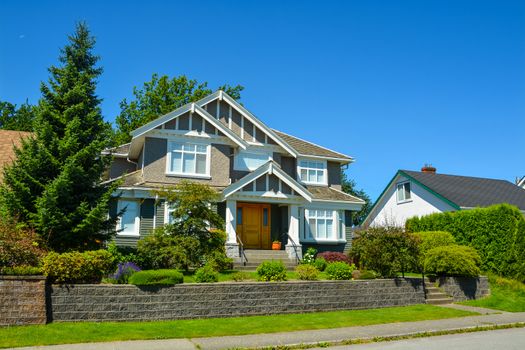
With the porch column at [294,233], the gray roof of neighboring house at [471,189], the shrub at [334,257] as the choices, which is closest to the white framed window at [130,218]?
the porch column at [294,233]

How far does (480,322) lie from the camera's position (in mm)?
13883

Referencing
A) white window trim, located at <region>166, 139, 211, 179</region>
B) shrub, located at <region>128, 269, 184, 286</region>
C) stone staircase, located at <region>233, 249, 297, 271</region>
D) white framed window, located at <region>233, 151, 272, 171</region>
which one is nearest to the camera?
shrub, located at <region>128, 269, 184, 286</region>

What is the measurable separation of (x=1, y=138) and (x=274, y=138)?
16049 mm

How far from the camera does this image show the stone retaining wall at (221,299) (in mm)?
12446

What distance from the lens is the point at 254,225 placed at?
25.0 metres

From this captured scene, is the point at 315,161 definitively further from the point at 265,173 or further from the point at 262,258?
the point at 262,258

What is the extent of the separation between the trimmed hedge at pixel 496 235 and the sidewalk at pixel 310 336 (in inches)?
271

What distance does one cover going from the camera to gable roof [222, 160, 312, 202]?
2220 cm

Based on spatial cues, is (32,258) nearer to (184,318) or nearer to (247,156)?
(184,318)

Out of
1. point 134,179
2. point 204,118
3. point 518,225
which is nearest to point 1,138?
point 134,179

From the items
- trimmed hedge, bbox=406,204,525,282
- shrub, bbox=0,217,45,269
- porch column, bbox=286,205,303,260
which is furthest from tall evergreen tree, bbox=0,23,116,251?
trimmed hedge, bbox=406,204,525,282

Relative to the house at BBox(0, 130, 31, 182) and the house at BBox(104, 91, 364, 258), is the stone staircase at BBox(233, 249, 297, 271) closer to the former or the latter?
the house at BBox(104, 91, 364, 258)

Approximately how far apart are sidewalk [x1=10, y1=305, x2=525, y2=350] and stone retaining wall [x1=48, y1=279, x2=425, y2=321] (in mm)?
2058

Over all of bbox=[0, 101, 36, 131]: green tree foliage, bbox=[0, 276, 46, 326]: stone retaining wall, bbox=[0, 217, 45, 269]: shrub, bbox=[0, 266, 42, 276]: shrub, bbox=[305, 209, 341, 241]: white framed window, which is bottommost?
bbox=[0, 276, 46, 326]: stone retaining wall
